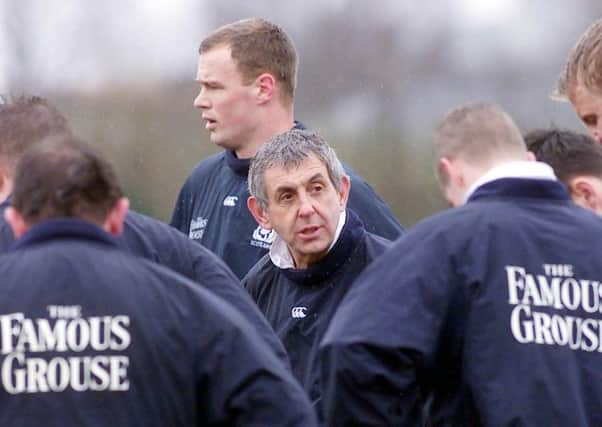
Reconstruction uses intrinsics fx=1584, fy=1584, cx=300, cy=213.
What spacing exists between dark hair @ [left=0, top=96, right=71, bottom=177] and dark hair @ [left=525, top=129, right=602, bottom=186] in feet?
4.99

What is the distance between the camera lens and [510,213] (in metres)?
4.52

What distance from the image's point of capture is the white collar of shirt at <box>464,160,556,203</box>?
4.53 meters

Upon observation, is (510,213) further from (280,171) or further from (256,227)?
(256,227)

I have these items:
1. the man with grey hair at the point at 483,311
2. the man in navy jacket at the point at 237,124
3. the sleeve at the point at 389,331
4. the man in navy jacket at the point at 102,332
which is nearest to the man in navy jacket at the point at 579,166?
the man with grey hair at the point at 483,311

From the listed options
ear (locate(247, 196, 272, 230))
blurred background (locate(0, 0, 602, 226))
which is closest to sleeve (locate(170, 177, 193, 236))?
ear (locate(247, 196, 272, 230))

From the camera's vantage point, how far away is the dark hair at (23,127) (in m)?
4.94

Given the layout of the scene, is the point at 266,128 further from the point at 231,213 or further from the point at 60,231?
the point at 60,231

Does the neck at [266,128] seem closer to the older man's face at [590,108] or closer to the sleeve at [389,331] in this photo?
the older man's face at [590,108]

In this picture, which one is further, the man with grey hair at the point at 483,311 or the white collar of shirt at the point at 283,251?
the white collar of shirt at the point at 283,251

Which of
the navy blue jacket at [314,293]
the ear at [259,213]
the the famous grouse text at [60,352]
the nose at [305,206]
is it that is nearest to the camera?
the the famous grouse text at [60,352]

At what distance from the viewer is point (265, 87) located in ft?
22.3

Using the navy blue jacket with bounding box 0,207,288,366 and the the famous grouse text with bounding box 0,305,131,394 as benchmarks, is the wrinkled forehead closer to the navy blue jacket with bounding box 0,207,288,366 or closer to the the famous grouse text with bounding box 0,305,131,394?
the navy blue jacket with bounding box 0,207,288,366

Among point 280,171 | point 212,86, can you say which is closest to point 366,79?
point 212,86

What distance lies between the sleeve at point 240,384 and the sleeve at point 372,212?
2133 millimetres
